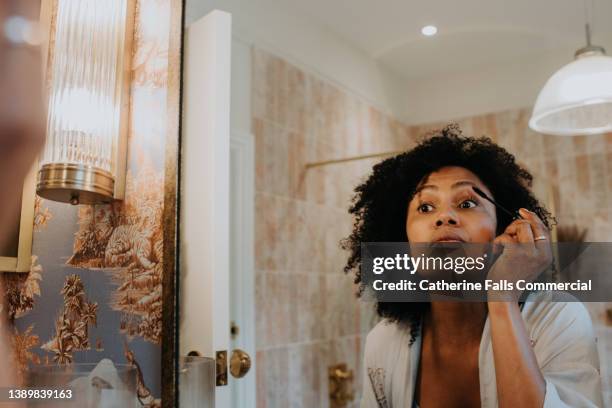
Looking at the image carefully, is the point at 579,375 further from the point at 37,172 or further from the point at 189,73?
the point at 37,172

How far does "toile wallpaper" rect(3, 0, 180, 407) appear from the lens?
0.91 metres

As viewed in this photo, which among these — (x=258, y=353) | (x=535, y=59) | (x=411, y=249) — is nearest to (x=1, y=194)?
(x=258, y=353)

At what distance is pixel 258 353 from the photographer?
2.72 ft

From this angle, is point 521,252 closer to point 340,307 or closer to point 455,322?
point 455,322

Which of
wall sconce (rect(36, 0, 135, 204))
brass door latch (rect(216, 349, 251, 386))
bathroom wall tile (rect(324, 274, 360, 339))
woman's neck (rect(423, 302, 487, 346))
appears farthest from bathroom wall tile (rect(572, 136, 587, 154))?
wall sconce (rect(36, 0, 135, 204))

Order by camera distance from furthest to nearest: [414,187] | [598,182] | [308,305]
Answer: [308,305] → [414,187] → [598,182]

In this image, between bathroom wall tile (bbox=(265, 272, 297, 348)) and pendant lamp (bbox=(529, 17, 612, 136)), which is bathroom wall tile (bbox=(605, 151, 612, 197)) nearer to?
pendant lamp (bbox=(529, 17, 612, 136))

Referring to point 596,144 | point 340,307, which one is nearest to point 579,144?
point 596,144

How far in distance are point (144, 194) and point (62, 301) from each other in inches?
10.1

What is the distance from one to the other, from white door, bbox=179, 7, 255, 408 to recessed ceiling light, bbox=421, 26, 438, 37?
0.34 metres

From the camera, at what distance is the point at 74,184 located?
0.91 m

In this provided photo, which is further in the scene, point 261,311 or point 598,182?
point 261,311

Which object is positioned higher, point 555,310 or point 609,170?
point 609,170

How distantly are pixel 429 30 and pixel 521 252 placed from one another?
1.03ft
